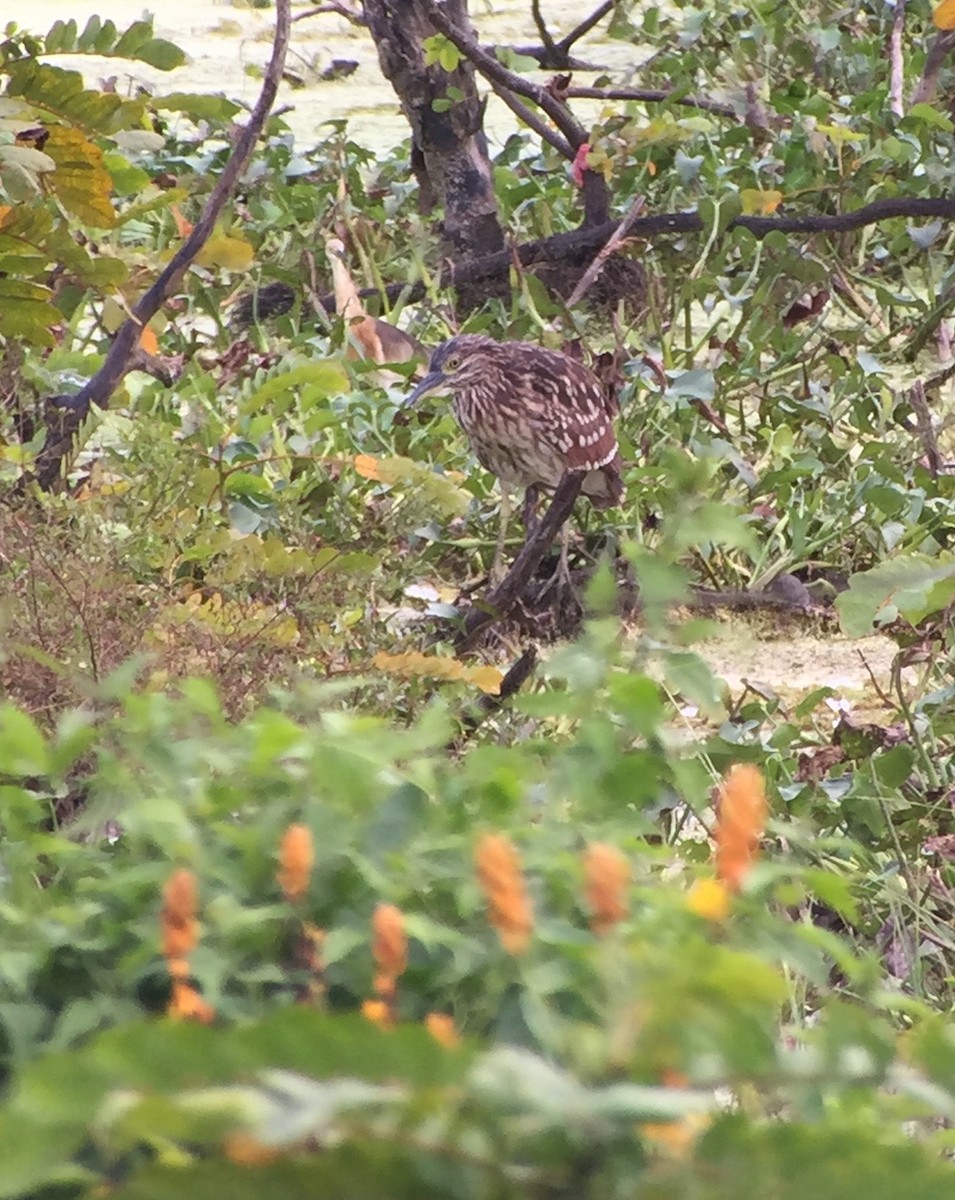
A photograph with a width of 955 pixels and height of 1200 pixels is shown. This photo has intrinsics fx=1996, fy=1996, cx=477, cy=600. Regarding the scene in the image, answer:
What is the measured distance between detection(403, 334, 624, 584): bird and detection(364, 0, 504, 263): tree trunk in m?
1.21

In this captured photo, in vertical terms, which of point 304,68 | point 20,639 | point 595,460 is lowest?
point 304,68

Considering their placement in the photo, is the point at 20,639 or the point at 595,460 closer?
the point at 20,639

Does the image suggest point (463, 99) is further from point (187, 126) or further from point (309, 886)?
point (309, 886)

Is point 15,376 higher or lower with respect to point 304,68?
higher

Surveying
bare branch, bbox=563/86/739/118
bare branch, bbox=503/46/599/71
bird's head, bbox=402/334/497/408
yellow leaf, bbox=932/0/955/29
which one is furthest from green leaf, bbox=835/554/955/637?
bare branch, bbox=503/46/599/71

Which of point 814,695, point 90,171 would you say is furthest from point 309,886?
point 814,695

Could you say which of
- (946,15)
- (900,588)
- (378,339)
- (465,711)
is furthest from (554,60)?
(900,588)

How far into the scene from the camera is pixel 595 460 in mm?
4348

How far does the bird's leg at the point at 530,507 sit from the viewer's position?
15.0 feet

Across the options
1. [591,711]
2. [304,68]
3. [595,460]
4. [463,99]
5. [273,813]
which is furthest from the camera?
[304,68]

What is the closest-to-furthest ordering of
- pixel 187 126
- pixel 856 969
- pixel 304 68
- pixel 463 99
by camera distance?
pixel 856 969 < pixel 463 99 < pixel 187 126 < pixel 304 68

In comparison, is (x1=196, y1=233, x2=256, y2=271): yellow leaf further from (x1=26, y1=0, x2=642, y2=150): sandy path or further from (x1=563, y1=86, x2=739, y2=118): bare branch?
(x1=26, y1=0, x2=642, y2=150): sandy path

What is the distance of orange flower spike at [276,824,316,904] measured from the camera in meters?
1.09

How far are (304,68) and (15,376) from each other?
6030 millimetres
